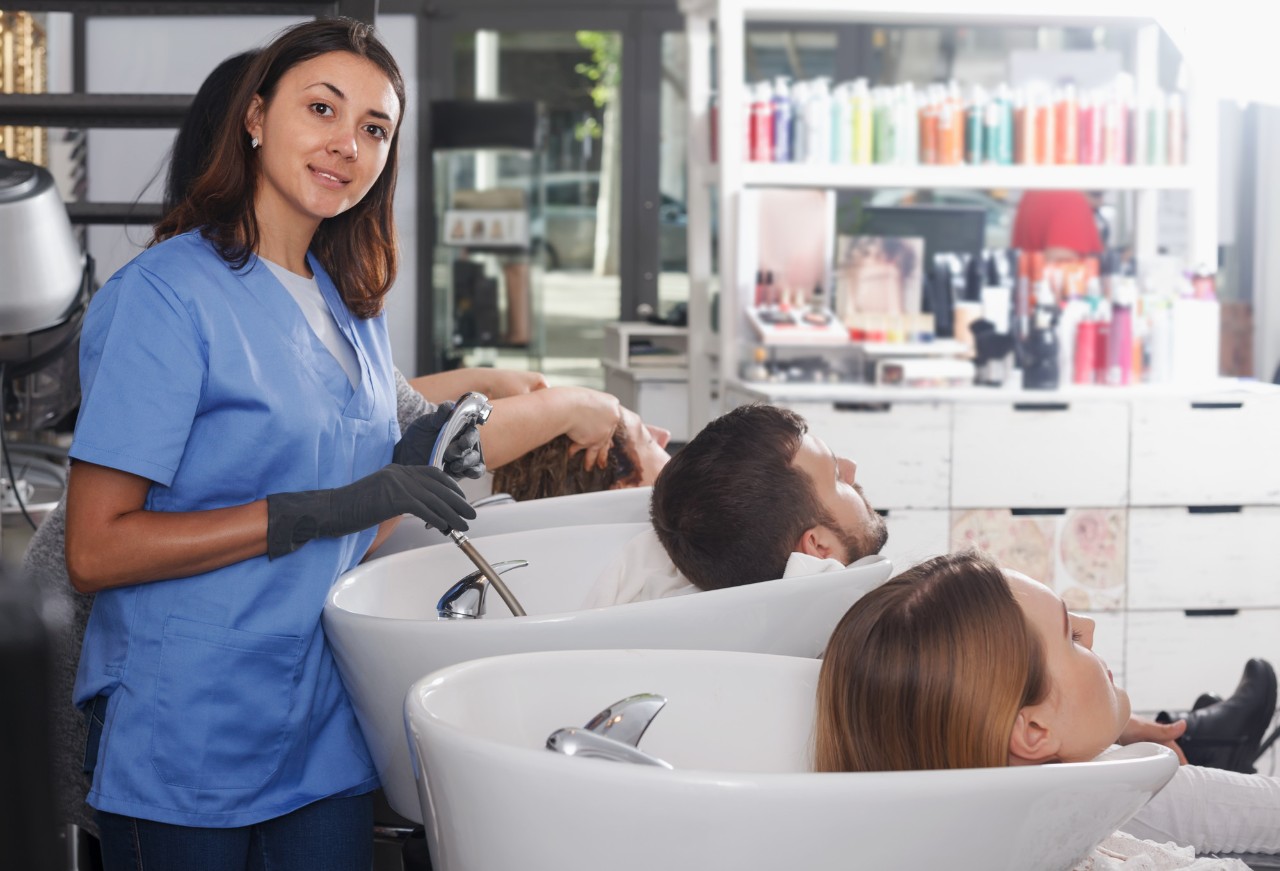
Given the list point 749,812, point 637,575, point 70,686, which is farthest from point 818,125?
point 749,812

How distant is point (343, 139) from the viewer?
1322 millimetres

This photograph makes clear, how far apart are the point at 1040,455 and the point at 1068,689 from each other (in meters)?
2.54

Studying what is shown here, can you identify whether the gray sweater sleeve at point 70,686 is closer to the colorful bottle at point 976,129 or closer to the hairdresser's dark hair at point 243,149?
the hairdresser's dark hair at point 243,149

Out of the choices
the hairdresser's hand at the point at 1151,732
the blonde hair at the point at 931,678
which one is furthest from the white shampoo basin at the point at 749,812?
the hairdresser's hand at the point at 1151,732

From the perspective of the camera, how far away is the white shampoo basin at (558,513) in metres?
1.82

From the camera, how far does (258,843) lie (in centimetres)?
132

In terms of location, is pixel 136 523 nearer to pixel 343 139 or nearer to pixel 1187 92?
pixel 343 139

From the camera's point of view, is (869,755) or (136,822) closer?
(869,755)

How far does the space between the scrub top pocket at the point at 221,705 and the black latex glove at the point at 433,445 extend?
0.91ft

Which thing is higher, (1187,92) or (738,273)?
(1187,92)

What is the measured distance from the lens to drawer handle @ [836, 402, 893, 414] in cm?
342

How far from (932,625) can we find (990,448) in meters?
2.54

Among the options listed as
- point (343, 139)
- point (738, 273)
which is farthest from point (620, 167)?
point (343, 139)

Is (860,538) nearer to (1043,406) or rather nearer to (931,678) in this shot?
(931,678)
